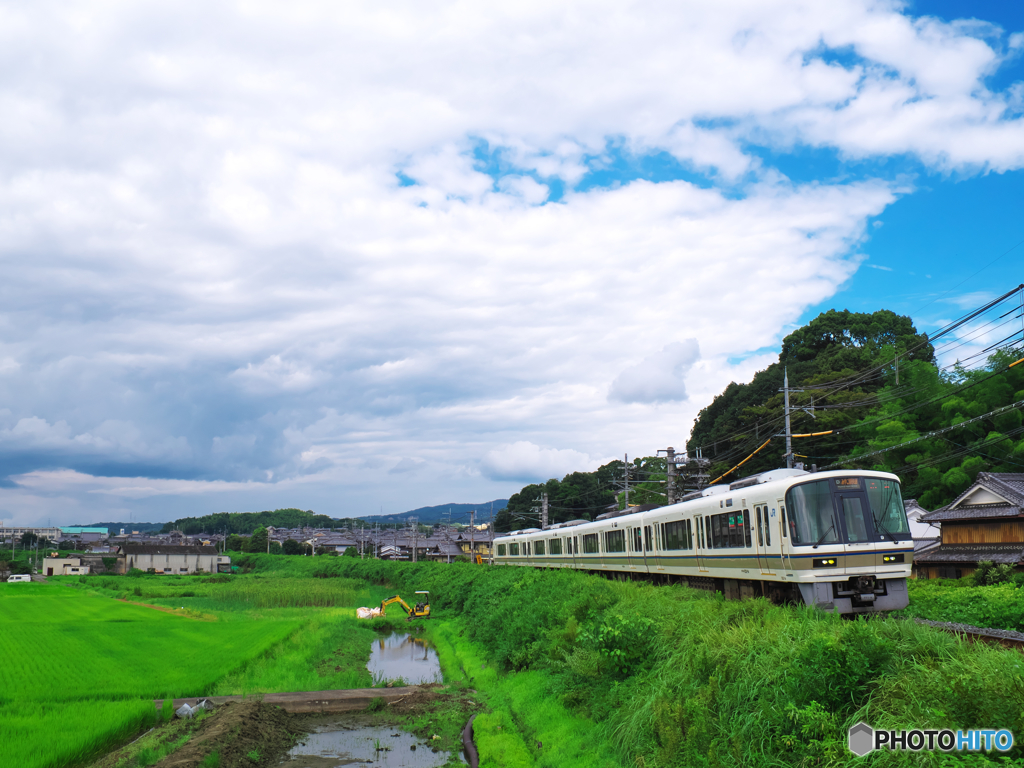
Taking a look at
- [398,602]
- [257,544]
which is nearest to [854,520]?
[398,602]

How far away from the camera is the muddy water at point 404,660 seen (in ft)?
73.8

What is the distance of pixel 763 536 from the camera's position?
15297 mm

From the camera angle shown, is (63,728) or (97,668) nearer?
(63,728)

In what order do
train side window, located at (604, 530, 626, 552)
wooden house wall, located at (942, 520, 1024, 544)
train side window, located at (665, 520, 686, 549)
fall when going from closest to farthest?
1. train side window, located at (665, 520, 686, 549)
2. wooden house wall, located at (942, 520, 1024, 544)
3. train side window, located at (604, 530, 626, 552)

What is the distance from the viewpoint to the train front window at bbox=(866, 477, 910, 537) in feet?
46.5

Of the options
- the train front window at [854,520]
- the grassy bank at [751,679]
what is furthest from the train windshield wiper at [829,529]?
the grassy bank at [751,679]

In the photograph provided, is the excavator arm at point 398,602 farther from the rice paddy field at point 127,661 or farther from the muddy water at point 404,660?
the muddy water at point 404,660

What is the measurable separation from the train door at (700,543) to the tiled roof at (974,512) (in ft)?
47.1

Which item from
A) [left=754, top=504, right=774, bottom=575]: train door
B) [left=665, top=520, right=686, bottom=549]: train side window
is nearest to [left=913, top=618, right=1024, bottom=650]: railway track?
[left=754, top=504, right=774, bottom=575]: train door

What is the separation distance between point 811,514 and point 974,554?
1782cm

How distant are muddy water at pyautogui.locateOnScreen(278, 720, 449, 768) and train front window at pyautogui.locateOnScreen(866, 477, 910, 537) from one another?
32.1 feet

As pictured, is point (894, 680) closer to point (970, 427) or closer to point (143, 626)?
point (143, 626)

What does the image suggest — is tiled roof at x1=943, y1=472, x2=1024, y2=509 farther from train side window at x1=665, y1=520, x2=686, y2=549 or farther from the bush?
train side window at x1=665, y1=520, x2=686, y2=549

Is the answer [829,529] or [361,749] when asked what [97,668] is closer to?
[361,749]
